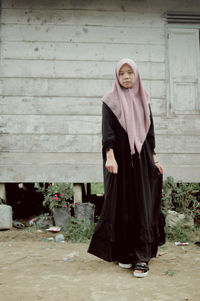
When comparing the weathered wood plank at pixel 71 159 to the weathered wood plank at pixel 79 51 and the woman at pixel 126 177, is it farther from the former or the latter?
the woman at pixel 126 177

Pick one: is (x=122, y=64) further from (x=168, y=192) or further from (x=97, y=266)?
(x=168, y=192)

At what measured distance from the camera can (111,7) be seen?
4.82 meters

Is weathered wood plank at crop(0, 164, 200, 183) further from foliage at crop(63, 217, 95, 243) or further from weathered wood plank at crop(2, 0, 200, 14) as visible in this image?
weathered wood plank at crop(2, 0, 200, 14)

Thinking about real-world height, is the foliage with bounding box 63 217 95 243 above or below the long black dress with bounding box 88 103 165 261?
Result: below

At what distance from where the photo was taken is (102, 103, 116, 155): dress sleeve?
2.71 metres

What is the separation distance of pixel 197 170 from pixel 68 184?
203 centimetres

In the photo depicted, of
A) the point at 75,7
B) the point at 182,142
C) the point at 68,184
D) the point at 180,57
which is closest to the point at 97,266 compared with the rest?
the point at 68,184

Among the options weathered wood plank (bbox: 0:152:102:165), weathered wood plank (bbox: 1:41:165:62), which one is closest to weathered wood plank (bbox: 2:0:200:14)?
weathered wood plank (bbox: 1:41:165:62)

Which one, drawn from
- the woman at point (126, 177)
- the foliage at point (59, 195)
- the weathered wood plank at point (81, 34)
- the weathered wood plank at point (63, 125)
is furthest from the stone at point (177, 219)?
the weathered wood plank at point (81, 34)

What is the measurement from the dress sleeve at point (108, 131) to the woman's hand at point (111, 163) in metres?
0.06

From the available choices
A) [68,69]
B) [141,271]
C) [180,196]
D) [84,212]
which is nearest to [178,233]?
[180,196]

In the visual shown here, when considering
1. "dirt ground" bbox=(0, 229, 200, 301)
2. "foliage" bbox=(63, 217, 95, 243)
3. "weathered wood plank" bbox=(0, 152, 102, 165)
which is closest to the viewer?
"dirt ground" bbox=(0, 229, 200, 301)

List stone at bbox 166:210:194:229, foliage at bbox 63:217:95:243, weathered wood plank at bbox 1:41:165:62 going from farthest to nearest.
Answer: weathered wood plank at bbox 1:41:165:62 < stone at bbox 166:210:194:229 < foliage at bbox 63:217:95:243

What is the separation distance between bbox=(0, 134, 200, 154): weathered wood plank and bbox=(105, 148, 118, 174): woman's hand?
2003 millimetres
